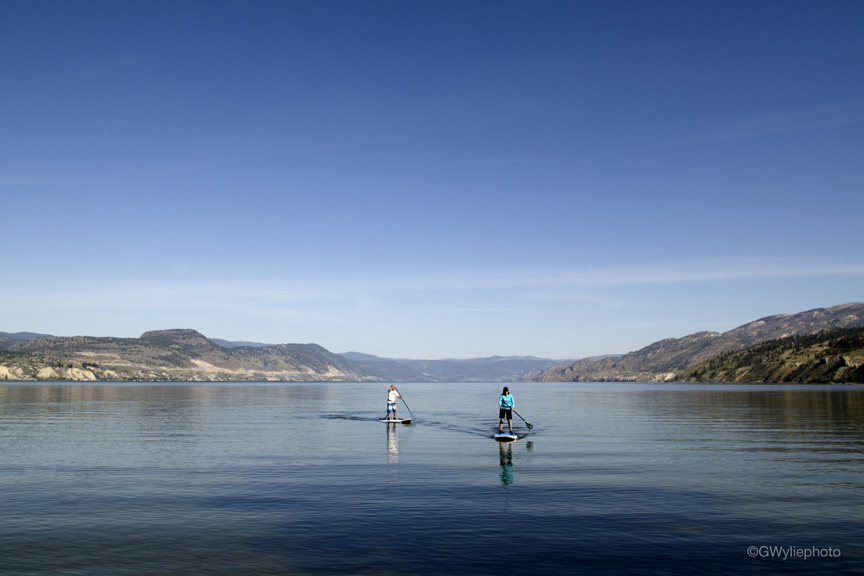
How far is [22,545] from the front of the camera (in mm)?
16188

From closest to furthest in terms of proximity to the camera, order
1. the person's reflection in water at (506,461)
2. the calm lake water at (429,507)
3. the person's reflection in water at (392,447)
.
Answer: the calm lake water at (429,507) < the person's reflection in water at (506,461) < the person's reflection in water at (392,447)

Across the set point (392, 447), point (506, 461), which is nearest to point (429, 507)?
point (506, 461)

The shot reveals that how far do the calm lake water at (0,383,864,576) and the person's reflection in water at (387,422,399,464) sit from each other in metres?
0.26

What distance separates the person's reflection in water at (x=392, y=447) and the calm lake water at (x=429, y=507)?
0.26 m

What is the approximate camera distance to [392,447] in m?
39.3

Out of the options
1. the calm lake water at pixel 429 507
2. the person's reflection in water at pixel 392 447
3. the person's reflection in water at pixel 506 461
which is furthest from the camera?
the person's reflection in water at pixel 392 447

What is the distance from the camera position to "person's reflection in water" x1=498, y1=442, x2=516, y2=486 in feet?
87.8

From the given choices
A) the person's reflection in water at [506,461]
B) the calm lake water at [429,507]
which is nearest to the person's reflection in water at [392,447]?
the calm lake water at [429,507]

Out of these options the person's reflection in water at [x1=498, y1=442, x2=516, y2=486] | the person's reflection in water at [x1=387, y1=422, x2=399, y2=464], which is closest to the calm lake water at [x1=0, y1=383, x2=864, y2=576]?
the person's reflection in water at [x1=498, y1=442, x2=516, y2=486]

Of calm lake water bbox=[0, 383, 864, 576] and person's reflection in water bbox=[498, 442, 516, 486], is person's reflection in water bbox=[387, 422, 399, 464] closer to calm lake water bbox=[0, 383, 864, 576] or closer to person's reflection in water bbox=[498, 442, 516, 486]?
calm lake water bbox=[0, 383, 864, 576]

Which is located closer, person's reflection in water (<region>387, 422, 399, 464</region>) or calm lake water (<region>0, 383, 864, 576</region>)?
calm lake water (<region>0, 383, 864, 576</region>)

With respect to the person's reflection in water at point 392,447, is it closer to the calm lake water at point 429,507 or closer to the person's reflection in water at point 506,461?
the calm lake water at point 429,507

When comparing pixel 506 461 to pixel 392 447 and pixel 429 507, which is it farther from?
pixel 429 507

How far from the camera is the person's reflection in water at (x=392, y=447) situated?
33.2m
